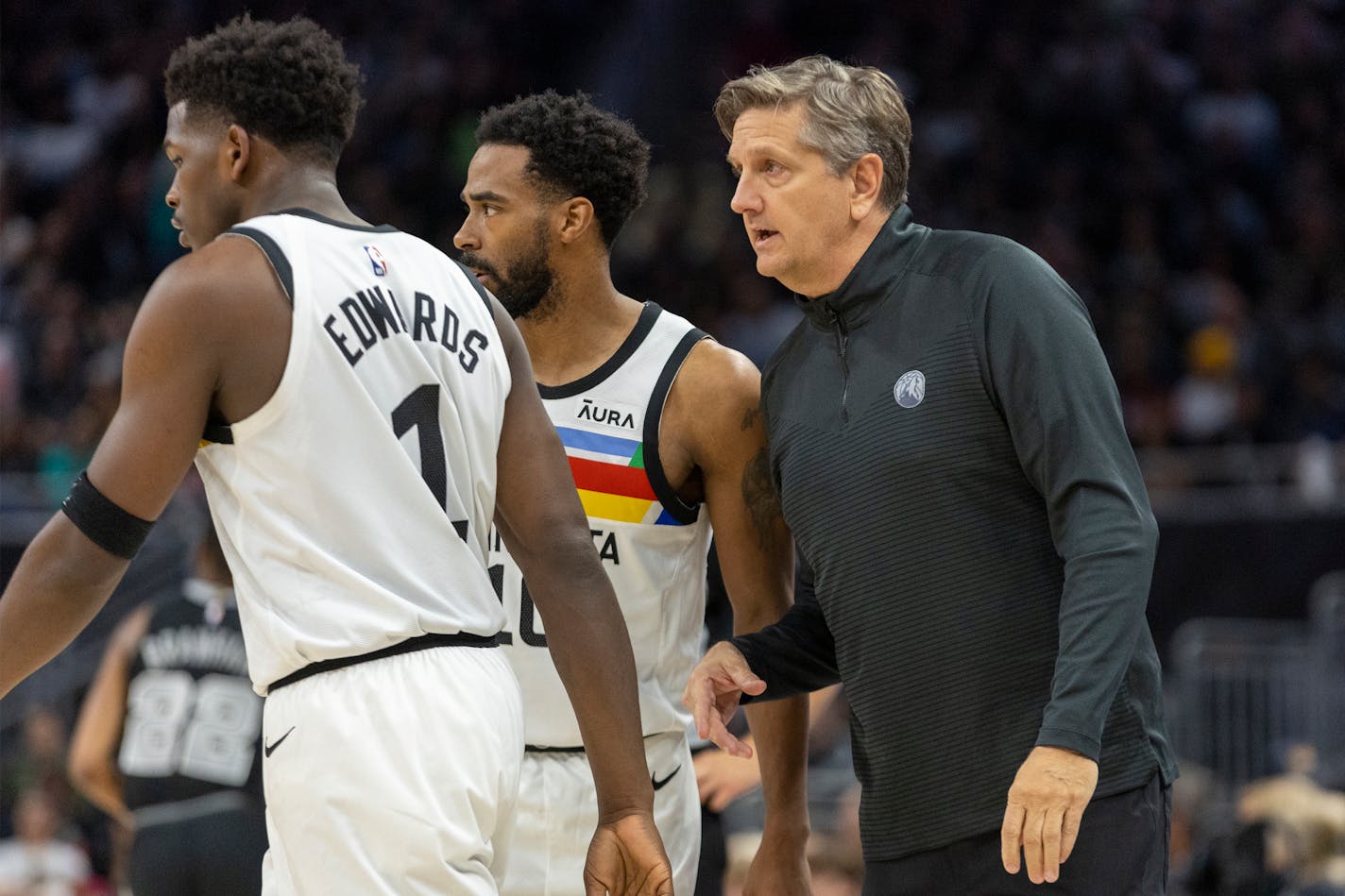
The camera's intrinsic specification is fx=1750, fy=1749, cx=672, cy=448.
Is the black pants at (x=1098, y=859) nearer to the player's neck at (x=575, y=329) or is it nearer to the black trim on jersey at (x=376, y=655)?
the black trim on jersey at (x=376, y=655)

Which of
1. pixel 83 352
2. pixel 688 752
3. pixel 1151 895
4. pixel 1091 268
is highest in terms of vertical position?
pixel 1151 895

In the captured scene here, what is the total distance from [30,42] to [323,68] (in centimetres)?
1556

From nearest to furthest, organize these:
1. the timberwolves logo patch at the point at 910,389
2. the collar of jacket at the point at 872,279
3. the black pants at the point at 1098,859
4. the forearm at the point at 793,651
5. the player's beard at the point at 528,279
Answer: the black pants at the point at 1098,859, the timberwolves logo patch at the point at 910,389, the collar of jacket at the point at 872,279, the forearm at the point at 793,651, the player's beard at the point at 528,279

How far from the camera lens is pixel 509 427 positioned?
328cm

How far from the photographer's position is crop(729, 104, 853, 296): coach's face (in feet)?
11.8

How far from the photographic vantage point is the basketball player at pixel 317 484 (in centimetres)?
284

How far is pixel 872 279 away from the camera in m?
3.56

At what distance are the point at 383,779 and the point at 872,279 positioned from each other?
1435 mm

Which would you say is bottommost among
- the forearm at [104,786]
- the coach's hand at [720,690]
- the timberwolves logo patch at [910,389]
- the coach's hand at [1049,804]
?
the forearm at [104,786]

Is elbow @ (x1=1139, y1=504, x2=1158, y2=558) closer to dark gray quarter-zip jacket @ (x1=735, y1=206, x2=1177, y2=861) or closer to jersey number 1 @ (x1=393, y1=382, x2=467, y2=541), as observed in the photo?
dark gray quarter-zip jacket @ (x1=735, y1=206, x2=1177, y2=861)

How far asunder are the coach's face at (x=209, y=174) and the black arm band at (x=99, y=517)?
50 centimetres

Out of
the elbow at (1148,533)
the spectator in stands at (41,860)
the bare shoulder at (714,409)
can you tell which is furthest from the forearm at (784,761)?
the spectator in stands at (41,860)

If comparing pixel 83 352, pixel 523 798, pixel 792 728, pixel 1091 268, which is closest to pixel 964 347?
pixel 792 728

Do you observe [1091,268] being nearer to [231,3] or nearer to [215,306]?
[231,3]
